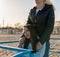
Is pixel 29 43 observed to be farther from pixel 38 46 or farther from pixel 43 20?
pixel 43 20

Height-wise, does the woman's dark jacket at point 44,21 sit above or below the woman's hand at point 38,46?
above

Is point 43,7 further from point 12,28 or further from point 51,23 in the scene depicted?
point 12,28

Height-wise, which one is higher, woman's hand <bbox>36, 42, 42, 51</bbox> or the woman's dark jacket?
the woman's dark jacket

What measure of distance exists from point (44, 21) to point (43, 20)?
17 mm

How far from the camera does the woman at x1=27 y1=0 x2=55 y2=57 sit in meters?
3.12

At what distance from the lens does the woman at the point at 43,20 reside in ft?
10.2

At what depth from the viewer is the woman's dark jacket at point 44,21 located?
3.12 metres

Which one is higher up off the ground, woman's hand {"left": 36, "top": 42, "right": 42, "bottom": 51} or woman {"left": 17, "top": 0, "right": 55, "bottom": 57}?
woman {"left": 17, "top": 0, "right": 55, "bottom": 57}

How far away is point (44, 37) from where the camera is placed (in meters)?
3.09

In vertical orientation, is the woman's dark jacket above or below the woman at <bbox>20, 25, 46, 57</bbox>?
above

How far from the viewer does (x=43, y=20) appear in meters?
3.22

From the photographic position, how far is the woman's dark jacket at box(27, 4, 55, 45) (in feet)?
10.2

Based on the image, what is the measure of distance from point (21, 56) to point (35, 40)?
1.37 feet

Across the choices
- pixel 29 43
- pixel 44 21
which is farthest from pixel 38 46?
pixel 44 21
